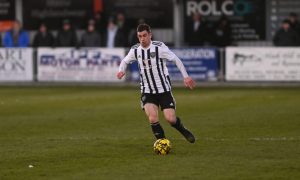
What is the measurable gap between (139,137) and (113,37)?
51.5ft

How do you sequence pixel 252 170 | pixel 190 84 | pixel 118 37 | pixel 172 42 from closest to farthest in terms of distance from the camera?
1. pixel 252 170
2. pixel 190 84
3. pixel 118 37
4. pixel 172 42

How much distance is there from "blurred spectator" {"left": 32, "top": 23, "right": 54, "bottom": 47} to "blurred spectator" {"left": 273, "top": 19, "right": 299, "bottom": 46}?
302 inches

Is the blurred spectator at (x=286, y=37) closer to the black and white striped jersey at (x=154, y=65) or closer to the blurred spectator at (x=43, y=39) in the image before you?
the blurred spectator at (x=43, y=39)

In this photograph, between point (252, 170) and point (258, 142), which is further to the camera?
point (258, 142)

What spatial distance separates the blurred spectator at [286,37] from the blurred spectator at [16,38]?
8.47 m

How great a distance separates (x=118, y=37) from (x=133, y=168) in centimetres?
1941

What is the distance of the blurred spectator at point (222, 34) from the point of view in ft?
102

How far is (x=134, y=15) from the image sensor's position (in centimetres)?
3425

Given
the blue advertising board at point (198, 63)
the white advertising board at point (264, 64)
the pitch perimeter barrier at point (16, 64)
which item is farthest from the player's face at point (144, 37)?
the pitch perimeter barrier at point (16, 64)

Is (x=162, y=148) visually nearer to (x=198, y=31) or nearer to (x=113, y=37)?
(x=198, y=31)

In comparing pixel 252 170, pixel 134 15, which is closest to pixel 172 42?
pixel 134 15

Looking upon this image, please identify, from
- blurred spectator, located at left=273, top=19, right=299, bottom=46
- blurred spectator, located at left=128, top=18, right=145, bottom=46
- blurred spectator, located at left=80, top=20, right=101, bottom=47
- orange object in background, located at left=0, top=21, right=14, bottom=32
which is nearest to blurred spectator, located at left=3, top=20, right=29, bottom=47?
blurred spectator, located at left=80, top=20, right=101, bottom=47

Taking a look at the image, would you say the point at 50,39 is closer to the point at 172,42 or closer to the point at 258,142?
the point at 172,42

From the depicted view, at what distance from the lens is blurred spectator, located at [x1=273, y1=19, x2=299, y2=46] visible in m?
29.4
